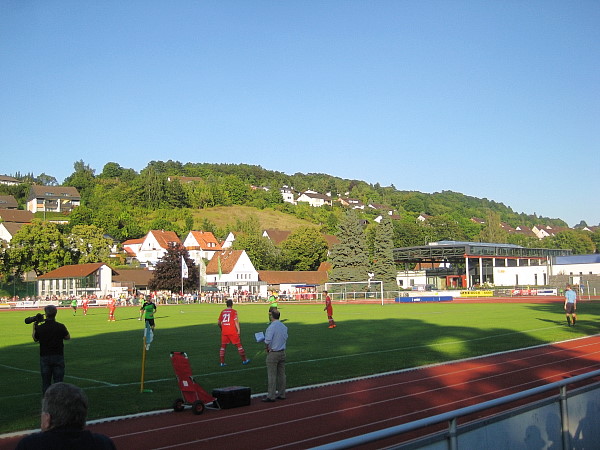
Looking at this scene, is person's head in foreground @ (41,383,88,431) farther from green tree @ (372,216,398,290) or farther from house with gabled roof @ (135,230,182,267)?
house with gabled roof @ (135,230,182,267)

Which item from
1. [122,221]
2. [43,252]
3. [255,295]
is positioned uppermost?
[122,221]

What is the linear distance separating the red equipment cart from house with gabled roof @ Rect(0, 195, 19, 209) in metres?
167

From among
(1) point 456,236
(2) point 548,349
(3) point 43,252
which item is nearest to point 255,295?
(3) point 43,252

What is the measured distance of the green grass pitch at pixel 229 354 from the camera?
1370 cm

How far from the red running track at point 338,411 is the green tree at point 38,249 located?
3256 inches

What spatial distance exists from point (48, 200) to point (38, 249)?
80.8m

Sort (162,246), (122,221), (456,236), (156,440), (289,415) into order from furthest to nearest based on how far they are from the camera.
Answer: (456,236) → (122,221) → (162,246) → (289,415) → (156,440)

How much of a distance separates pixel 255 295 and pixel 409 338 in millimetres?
56828

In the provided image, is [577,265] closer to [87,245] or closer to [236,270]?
[236,270]

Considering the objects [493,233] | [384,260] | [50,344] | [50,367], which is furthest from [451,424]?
[493,233]

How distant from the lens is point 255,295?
81.1 meters

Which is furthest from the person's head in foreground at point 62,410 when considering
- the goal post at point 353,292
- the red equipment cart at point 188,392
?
the goal post at point 353,292

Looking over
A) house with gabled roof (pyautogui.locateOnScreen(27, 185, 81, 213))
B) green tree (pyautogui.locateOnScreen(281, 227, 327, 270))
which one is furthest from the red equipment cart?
house with gabled roof (pyautogui.locateOnScreen(27, 185, 81, 213))

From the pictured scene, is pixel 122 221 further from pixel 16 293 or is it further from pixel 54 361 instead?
pixel 54 361
